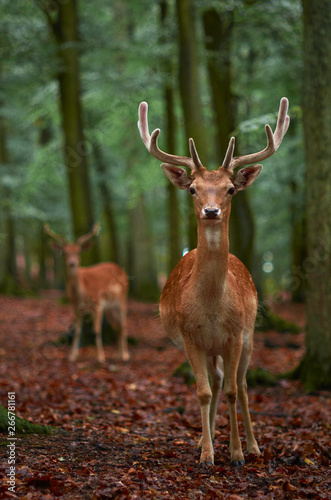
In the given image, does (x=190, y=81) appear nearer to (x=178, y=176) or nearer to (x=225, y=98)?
(x=225, y=98)

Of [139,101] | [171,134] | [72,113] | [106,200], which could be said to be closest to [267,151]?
[72,113]

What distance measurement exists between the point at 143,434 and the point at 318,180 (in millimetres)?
4034

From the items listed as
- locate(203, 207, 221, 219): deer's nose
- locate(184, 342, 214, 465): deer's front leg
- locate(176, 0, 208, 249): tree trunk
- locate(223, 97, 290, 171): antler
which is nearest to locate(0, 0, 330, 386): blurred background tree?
locate(176, 0, 208, 249): tree trunk

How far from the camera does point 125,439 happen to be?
5.14 meters

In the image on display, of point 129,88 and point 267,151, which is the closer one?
point 267,151

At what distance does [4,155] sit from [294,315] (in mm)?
12185

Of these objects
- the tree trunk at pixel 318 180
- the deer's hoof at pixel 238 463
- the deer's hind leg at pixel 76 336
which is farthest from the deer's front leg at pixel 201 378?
the deer's hind leg at pixel 76 336

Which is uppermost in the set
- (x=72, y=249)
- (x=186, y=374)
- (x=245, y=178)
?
(x=245, y=178)

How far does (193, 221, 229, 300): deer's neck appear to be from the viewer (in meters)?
4.25

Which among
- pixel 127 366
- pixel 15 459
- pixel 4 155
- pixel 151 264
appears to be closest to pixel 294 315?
pixel 151 264

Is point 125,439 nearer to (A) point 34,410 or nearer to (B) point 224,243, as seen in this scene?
(A) point 34,410

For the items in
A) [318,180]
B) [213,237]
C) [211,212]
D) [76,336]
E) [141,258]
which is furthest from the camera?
[141,258]

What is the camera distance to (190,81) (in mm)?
9055

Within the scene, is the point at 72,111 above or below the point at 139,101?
below
